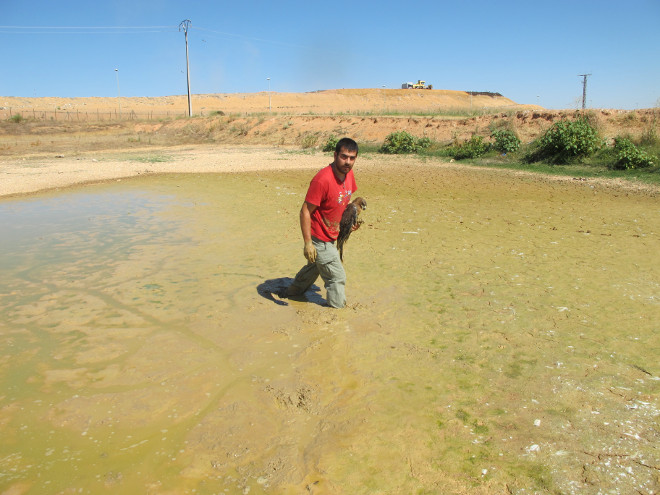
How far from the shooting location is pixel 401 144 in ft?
71.2

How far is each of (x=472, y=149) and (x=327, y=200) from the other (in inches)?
613

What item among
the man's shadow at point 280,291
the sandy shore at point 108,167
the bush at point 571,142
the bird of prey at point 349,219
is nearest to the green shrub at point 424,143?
the sandy shore at point 108,167

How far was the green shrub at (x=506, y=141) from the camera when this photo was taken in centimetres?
1878

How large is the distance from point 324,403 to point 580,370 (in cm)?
196

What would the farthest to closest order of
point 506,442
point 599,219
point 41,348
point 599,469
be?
point 599,219 → point 41,348 → point 506,442 → point 599,469

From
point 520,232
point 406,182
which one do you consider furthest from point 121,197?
point 520,232

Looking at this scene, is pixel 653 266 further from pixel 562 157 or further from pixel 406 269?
pixel 562 157

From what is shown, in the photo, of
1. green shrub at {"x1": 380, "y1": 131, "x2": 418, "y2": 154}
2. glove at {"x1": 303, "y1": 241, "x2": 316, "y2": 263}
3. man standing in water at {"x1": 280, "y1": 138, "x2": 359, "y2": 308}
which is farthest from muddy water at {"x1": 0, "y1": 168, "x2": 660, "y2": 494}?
green shrub at {"x1": 380, "y1": 131, "x2": 418, "y2": 154}

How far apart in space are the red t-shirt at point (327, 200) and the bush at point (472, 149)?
15122mm

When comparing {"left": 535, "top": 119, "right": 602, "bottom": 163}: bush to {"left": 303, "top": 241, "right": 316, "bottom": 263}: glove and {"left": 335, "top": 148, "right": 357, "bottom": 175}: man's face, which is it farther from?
{"left": 303, "top": 241, "right": 316, "bottom": 263}: glove

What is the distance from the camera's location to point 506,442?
3.08m

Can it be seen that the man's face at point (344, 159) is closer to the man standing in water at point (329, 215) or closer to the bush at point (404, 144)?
the man standing in water at point (329, 215)

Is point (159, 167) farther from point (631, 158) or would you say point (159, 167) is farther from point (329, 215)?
point (631, 158)

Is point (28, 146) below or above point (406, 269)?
above
